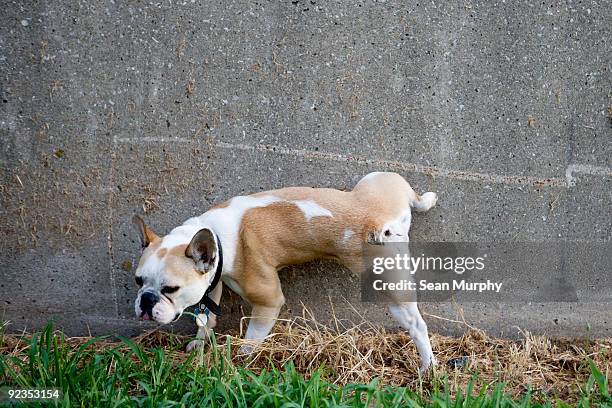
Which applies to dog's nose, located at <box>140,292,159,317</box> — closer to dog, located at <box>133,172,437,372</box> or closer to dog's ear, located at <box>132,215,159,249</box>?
dog, located at <box>133,172,437,372</box>

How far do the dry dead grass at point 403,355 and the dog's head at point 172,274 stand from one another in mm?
245

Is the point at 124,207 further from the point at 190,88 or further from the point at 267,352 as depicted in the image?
the point at 267,352

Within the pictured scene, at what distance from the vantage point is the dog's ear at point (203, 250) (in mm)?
3459

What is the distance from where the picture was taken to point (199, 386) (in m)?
3.28

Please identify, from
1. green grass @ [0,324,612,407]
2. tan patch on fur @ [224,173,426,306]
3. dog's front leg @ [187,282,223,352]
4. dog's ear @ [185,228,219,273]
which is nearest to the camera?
green grass @ [0,324,612,407]

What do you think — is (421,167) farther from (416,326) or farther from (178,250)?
(178,250)

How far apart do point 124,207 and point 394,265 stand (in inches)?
64.8

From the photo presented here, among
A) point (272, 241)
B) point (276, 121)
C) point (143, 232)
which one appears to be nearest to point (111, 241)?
point (143, 232)

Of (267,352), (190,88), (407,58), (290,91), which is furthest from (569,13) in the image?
(267,352)

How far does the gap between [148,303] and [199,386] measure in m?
0.50

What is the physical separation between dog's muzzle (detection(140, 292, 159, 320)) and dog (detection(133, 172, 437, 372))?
7 centimetres

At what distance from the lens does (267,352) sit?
155 inches

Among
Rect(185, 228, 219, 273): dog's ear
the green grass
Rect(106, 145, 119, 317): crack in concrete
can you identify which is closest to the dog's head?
Rect(185, 228, 219, 273): dog's ear

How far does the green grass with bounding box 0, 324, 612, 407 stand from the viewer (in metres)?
3.09
